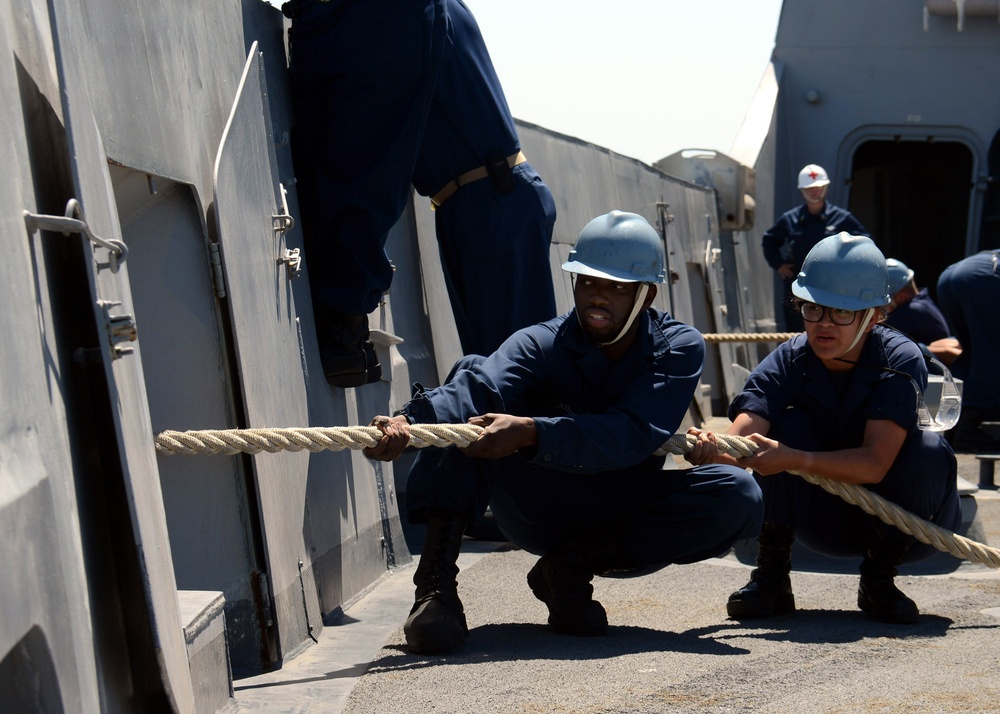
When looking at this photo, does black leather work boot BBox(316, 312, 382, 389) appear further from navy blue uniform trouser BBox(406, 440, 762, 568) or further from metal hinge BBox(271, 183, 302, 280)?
navy blue uniform trouser BBox(406, 440, 762, 568)

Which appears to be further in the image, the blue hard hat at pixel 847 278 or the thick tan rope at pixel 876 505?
the blue hard hat at pixel 847 278

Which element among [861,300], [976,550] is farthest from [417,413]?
[976,550]

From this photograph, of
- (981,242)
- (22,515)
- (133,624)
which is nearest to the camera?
(22,515)

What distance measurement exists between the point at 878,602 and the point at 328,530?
148cm

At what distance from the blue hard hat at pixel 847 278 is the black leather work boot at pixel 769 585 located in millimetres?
644

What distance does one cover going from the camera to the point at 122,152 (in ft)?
8.24

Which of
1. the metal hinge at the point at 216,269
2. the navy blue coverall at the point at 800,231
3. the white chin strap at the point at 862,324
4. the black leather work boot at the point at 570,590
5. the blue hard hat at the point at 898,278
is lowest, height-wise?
the black leather work boot at the point at 570,590

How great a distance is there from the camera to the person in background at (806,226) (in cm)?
886

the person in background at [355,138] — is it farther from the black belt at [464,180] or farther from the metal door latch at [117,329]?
the metal door latch at [117,329]

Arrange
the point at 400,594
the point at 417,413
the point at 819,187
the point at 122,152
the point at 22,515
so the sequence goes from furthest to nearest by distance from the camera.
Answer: the point at 819,187, the point at 400,594, the point at 417,413, the point at 122,152, the point at 22,515

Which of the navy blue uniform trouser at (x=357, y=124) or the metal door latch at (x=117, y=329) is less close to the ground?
the navy blue uniform trouser at (x=357, y=124)

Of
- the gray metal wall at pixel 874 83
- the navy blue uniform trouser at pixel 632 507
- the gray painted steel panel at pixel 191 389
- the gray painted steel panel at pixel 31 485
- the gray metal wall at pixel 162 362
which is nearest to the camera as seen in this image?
the gray painted steel panel at pixel 31 485

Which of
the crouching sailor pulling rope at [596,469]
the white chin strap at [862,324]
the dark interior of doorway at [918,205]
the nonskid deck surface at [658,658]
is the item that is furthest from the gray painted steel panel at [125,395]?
the dark interior of doorway at [918,205]

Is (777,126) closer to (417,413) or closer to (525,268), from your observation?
(525,268)
